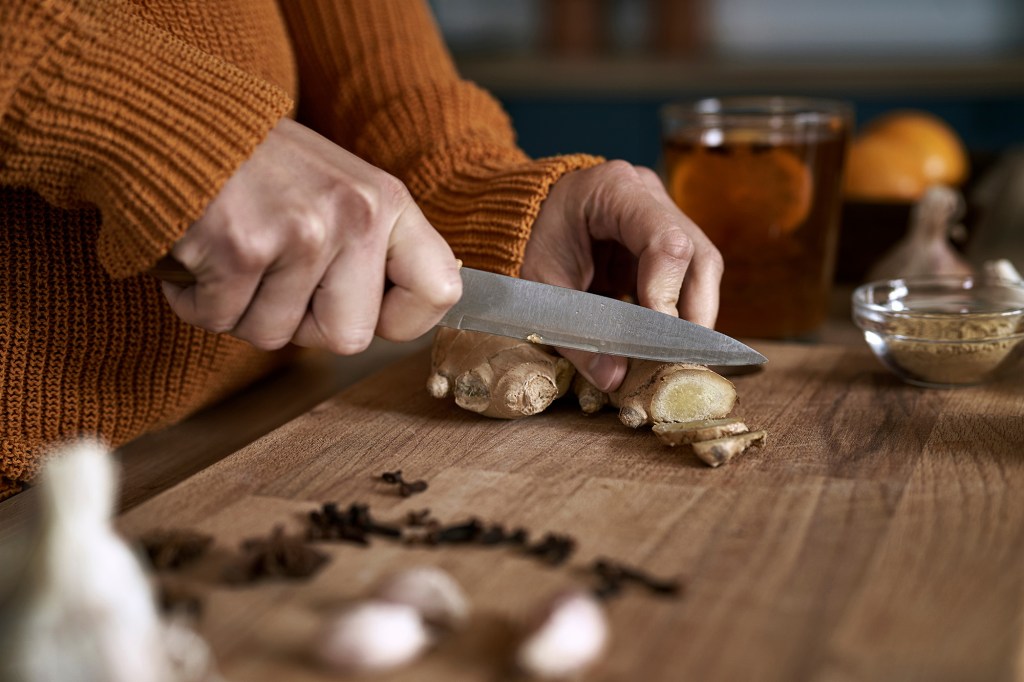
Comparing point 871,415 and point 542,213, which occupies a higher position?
point 542,213

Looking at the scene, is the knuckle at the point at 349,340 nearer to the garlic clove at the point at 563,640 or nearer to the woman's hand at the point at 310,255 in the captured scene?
the woman's hand at the point at 310,255

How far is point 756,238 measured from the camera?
1.38 meters

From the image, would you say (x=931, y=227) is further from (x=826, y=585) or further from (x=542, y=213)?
(x=826, y=585)

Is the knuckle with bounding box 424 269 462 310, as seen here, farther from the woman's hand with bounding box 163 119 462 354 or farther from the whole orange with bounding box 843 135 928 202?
the whole orange with bounding box 843 135 928 202

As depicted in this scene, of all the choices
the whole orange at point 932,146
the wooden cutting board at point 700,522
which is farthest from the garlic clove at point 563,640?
the whole orange at point 932,146

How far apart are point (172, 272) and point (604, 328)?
41 centimetres

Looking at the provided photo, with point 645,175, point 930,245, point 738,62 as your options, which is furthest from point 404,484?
point 738,62

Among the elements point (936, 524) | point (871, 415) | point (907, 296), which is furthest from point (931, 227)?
point (936, 524)

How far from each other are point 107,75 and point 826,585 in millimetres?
662

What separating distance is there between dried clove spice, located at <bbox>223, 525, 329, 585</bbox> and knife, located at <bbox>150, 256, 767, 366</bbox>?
1.07 feet

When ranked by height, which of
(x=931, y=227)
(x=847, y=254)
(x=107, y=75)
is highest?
(x=107, y=75)

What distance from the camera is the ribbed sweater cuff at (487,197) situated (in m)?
1.18

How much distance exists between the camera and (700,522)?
81 centimetres

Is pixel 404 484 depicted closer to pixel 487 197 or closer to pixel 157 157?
pixel 157 157
